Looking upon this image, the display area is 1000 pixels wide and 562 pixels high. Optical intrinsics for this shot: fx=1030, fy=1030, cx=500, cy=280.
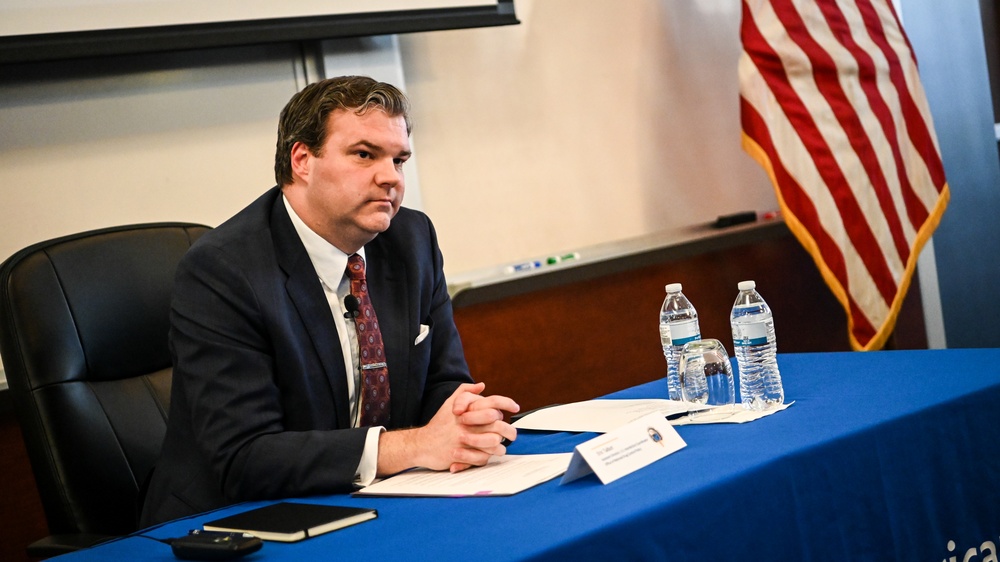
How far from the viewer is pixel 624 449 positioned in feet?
4.89

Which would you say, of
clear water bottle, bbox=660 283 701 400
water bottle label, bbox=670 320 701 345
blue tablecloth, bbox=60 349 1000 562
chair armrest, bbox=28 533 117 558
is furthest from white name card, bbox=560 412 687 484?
chair armrest, bbox=28 533 117 558

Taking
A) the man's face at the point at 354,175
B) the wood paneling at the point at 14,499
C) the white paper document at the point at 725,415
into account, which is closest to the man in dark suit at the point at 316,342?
the man's face at the point at 354,175

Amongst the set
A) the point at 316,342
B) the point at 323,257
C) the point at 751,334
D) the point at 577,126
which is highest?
the point at 577,126

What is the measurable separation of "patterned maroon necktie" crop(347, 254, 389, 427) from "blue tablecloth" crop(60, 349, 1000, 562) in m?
0.32

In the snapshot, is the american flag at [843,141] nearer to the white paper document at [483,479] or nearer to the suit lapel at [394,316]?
the suit lapel at [394,316]

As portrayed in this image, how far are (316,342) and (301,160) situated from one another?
38 cm

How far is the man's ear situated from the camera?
6.60 feet

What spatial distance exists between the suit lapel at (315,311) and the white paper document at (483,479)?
0.97 ft

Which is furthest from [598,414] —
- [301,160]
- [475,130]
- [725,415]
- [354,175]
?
[475,130]

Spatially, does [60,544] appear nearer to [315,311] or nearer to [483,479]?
[315,311]

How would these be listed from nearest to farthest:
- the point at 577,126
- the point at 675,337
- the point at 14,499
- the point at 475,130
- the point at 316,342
→ the point at 316,342 < the point at 675,337 < the point at 14,499 < the point at 475,130 < the point at 577,126

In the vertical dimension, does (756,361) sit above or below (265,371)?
below

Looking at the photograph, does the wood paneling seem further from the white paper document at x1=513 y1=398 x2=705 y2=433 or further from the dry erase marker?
A: the dry erase marker

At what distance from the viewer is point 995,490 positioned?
5.56ft
